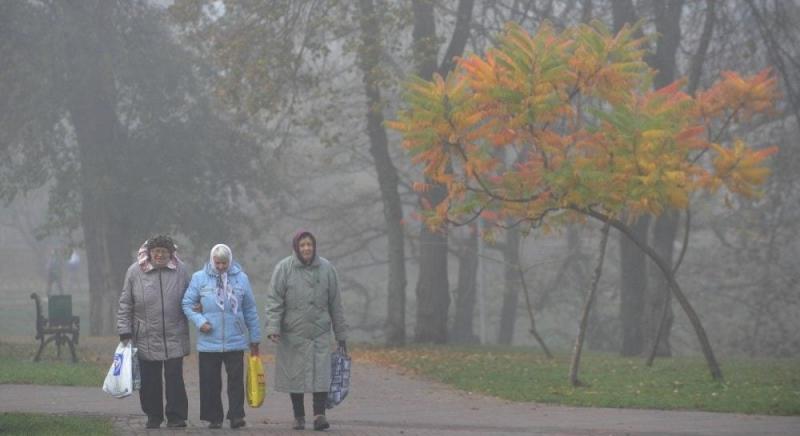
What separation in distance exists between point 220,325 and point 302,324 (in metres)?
0.75

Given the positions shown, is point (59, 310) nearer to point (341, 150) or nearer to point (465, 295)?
point (341, 150)

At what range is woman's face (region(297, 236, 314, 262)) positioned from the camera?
40.1 feet

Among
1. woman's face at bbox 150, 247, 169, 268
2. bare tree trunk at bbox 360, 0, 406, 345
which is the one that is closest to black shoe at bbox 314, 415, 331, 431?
woman's face at bbox 150, 247, 169, 268

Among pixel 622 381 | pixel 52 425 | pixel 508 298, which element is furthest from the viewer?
pixel 508 298

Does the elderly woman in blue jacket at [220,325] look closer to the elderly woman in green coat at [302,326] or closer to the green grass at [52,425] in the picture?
the elderly woman in green coat at [302,326]

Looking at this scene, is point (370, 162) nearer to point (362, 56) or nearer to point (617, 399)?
point (362, 56)

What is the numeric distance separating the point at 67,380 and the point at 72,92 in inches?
571

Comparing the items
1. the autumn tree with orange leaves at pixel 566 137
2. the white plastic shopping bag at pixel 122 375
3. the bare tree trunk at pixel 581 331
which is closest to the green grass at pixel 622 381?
the bare tree trunk at pixel 581 331

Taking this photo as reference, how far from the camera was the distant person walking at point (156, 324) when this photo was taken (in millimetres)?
12062

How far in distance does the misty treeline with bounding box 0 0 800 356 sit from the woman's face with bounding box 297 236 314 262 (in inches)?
373

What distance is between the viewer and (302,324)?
40.2 ft

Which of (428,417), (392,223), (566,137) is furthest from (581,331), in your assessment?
(392,223)

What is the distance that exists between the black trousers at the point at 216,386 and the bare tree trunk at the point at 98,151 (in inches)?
719

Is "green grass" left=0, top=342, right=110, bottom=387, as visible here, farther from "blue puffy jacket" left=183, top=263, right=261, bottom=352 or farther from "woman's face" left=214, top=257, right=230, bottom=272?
"woman's face" left=214, top=257, right=230, bottom=272
